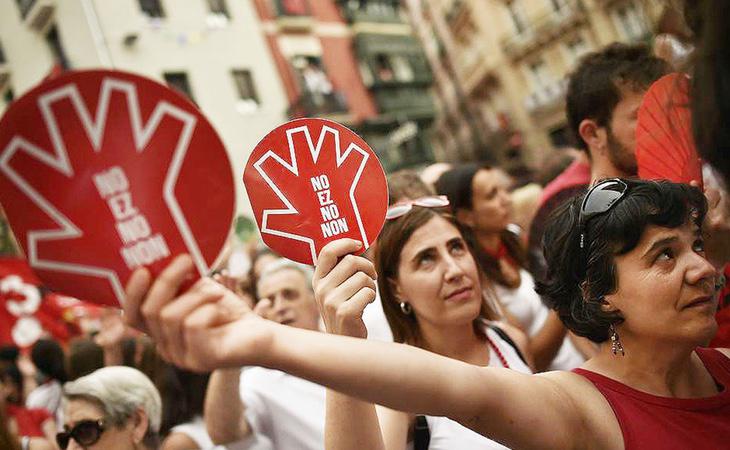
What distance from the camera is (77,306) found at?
14.9 feet

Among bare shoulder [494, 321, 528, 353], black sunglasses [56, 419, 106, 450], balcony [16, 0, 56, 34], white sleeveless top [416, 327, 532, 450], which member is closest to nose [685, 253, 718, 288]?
white sleeveless top [416, 327, 532, 450]

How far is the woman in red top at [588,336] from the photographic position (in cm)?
87

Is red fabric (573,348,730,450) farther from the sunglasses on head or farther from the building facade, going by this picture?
the building facade

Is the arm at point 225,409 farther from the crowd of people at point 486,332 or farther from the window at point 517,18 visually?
the window at point 517,18

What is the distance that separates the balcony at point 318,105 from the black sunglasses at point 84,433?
14131mm

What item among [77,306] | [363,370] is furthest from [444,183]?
[77,306]

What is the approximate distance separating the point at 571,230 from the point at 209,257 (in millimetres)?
861

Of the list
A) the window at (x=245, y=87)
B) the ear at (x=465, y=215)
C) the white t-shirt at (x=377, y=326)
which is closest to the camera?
the white t-shirt at (x=377, y=326)

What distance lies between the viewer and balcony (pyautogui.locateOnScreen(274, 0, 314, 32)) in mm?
17342

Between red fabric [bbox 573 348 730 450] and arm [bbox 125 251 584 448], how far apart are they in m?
0.16

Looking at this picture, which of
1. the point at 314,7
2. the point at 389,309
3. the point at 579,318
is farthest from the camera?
the point at 314,7

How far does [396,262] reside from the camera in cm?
193

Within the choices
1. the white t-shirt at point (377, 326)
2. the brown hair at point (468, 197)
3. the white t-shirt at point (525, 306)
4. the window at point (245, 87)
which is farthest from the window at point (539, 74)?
the white t-shirt at point (377, 326)

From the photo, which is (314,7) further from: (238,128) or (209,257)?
(209,257)
